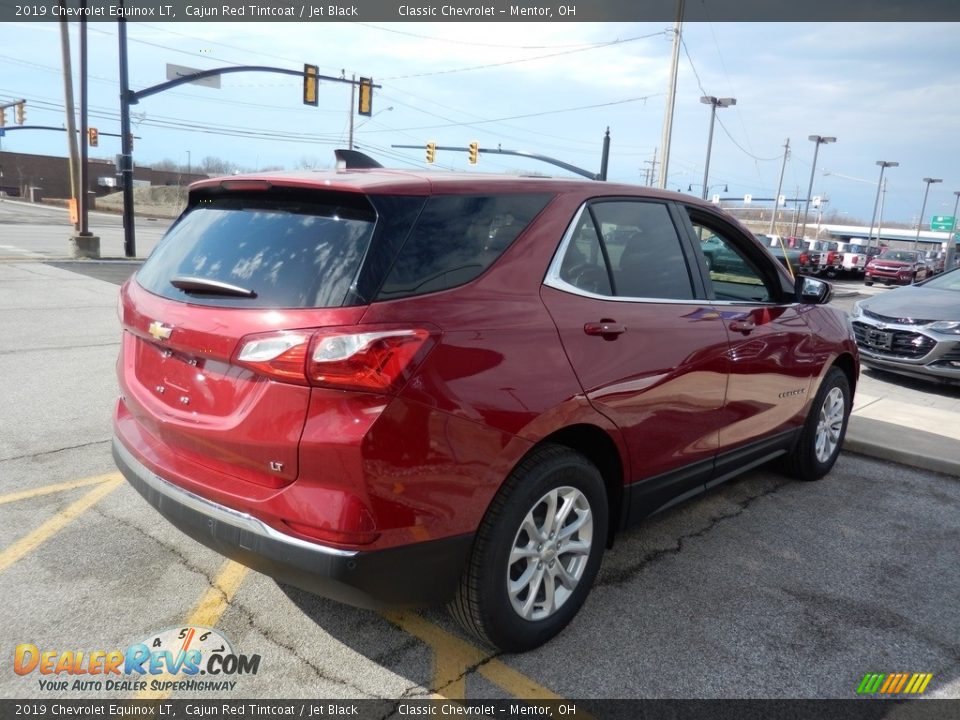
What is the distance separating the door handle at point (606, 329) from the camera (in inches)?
113

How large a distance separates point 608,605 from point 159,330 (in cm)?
216

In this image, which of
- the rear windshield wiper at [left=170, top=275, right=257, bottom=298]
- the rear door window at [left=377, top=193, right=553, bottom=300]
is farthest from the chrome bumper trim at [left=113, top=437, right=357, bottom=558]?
the rear door window at [left=377, top=193, right=553, bottom=300]

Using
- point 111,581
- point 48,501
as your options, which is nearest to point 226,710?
point 111,581

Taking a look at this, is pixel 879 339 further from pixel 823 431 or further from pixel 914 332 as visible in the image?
pixel 823 431

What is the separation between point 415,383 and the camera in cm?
227

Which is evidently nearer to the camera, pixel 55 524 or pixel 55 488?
pixel 55 524

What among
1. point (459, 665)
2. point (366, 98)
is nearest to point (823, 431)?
point (459, 665)

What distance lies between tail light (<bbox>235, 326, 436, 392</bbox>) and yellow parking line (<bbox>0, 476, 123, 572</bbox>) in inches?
77.5

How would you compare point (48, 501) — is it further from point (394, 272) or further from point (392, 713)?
point (394, 272)

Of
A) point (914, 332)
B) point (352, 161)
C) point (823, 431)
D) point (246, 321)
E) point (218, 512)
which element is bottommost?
point (823, 431)

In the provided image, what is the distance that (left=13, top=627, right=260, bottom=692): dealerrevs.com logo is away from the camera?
2582mm

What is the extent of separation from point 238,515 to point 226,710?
662 millimetres

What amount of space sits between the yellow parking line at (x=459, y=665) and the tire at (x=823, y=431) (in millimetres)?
2839

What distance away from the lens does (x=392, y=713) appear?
8.16ft
